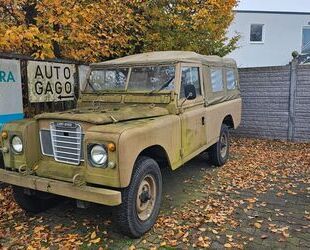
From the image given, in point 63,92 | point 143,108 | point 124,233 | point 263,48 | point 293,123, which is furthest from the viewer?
point 263,48

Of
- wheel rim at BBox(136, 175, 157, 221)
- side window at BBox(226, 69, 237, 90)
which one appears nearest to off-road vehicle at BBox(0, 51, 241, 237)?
wheel rim at BBox(136, 175, 157, 221)

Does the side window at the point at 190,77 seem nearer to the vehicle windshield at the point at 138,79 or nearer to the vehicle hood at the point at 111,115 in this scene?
the vehicle windshield at the point at 138,79

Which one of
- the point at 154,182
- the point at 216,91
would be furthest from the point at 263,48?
the point at 154,182

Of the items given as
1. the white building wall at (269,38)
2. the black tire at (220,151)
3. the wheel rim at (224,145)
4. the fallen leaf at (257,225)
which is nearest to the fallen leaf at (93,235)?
the fallen leaf at (257,225)

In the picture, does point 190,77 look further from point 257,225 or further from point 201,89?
point 257,225

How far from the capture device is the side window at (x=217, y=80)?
662 centimetres

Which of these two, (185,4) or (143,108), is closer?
(143,108)

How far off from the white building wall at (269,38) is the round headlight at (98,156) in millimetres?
17482

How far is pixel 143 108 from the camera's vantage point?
4914 millimetres

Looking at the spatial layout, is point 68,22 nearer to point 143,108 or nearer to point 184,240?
point 143,108

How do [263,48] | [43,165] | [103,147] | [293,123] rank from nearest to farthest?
[103,147] → [43,165] → [293,123] → [263,48]

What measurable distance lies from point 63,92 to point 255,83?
5.66 metres

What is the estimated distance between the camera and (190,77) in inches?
222

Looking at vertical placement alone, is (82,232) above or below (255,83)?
below
